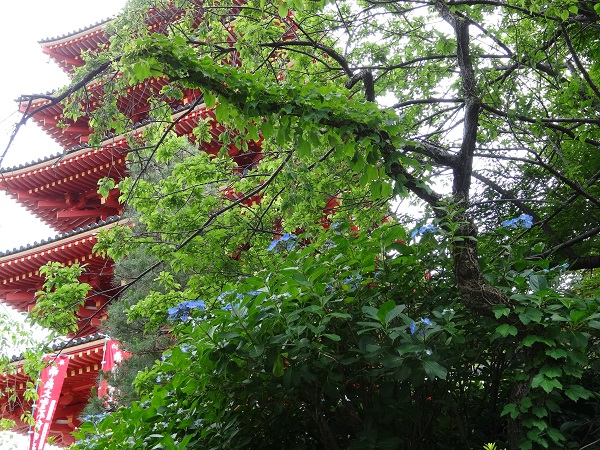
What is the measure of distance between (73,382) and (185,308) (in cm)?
1062

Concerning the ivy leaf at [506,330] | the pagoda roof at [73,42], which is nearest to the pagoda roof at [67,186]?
the pagoda roof at [73,42]

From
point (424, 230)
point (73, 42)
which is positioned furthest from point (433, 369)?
point (73, 42)

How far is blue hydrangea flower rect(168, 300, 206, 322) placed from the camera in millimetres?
3416

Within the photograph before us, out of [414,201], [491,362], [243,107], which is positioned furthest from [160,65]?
[414,201]

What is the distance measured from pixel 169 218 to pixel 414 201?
9.05 feet

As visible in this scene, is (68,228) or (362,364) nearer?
(362,364)

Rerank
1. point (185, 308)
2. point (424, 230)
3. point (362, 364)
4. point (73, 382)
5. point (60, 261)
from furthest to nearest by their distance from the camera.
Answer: point (60, 261)
point (73, 382)
point (185, 308)
point (424, 230)
point (362, 364)

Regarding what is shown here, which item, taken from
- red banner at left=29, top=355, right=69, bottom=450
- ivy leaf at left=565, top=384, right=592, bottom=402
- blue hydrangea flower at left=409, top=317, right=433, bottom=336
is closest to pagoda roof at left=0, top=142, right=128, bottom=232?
red banner at left=29, top=355, right=69, bottom=450

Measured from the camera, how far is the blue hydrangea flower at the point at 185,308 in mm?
3416

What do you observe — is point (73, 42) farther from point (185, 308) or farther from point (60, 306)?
point (185, 308)

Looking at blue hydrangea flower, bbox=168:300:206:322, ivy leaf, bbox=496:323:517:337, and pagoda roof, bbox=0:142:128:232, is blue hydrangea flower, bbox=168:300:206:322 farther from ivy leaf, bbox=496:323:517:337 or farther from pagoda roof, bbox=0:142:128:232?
pagoda roof, bbox=0:142:128:232

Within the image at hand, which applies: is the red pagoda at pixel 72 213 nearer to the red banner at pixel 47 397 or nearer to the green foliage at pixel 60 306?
the red banner at pixel 47 397

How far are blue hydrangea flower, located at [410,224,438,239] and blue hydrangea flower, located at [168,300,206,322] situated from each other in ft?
3.65

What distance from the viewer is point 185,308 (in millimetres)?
3568
